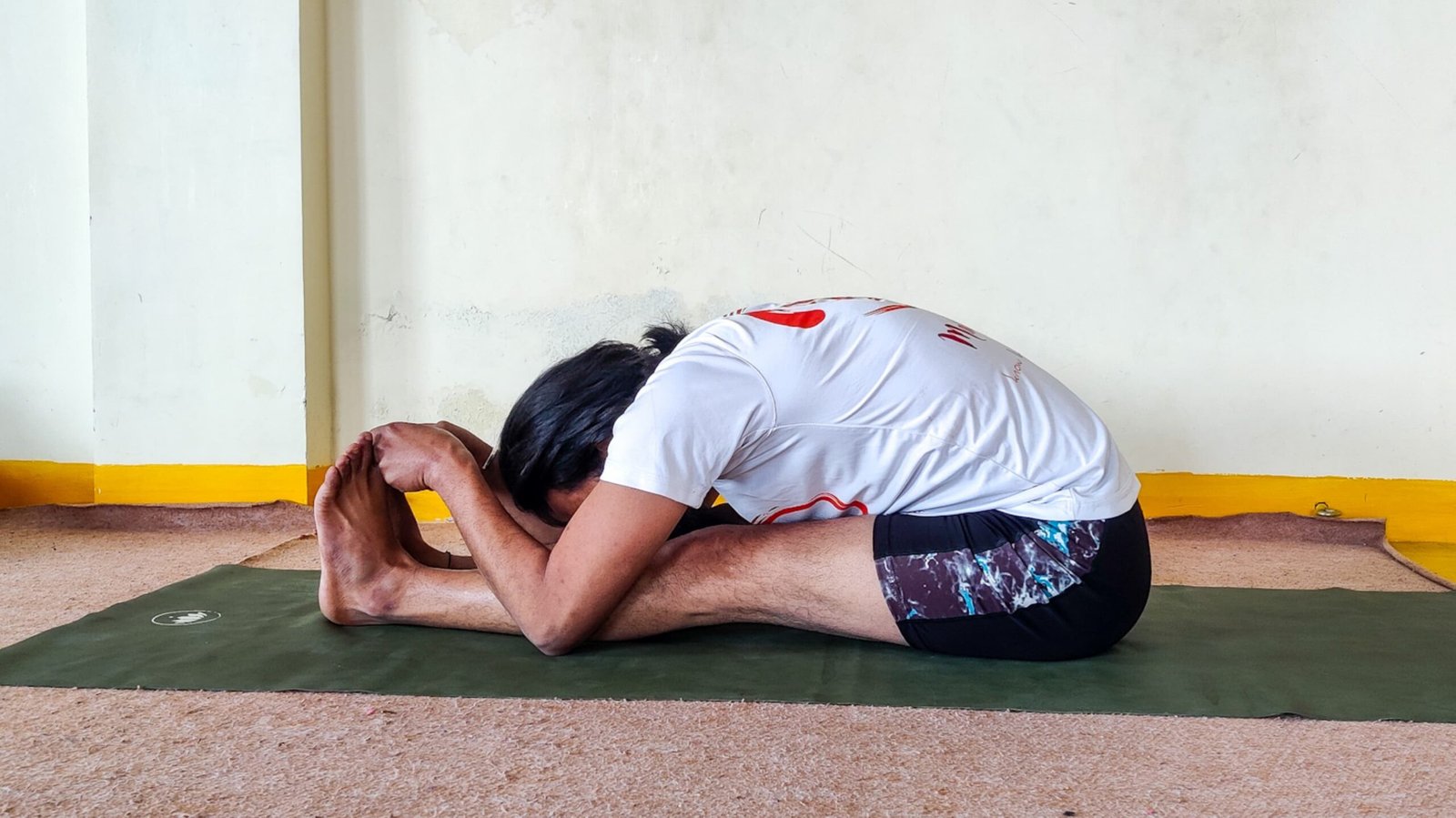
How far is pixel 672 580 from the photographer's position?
1.82 metres

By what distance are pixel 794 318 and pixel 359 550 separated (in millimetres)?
937

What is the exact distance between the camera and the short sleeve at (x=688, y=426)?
150cm

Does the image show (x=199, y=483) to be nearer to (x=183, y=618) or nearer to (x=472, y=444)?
(x=183, y=618)

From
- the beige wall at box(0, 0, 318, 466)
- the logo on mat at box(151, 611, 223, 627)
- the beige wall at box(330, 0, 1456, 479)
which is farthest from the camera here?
the beige wall at box(0, 0, 318, 466)

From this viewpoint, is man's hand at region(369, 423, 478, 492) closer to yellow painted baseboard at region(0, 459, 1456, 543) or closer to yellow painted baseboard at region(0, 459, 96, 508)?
yellow painted baseboard at region(0, 459, 1456, 543)

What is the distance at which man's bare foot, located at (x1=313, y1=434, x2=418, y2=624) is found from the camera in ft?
6.37

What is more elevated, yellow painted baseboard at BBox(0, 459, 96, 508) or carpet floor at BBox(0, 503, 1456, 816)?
carpet floor at BBox(0, 503, 1456, 816)

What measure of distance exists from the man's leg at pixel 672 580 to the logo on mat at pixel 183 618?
265 millimetres

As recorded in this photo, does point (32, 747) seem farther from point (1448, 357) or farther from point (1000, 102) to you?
point (1448, 357)

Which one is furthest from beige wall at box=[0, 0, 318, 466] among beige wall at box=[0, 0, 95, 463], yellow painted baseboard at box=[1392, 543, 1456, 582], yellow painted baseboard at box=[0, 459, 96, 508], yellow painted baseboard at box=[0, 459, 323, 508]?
yellow painted baseboard at box=[1392, 543, 1456, 582]

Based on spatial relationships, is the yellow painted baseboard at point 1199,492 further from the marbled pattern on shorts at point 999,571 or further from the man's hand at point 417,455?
the marbled pattern on shorts at point 999,571

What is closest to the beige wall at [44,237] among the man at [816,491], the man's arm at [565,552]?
the man at [816,491]

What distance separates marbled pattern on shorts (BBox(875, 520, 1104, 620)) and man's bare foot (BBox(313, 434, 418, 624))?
0.93 meters

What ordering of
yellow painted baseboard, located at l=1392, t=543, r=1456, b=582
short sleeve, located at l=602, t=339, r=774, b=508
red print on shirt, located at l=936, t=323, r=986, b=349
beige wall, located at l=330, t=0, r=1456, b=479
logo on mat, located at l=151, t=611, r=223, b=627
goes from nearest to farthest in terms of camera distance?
short sleeve, located at l=602, t=339, r=774, b=508 → red print on shirt, located at l=936, t=323, r=986, b=349 → logo on mat, located at l=151, t=611, r=223, b=627 → yellow painted baseboard, located at l=1392, t=543, r=1456, b=582 → beige wall, located at l=330, t=0, r=1456, b=479
